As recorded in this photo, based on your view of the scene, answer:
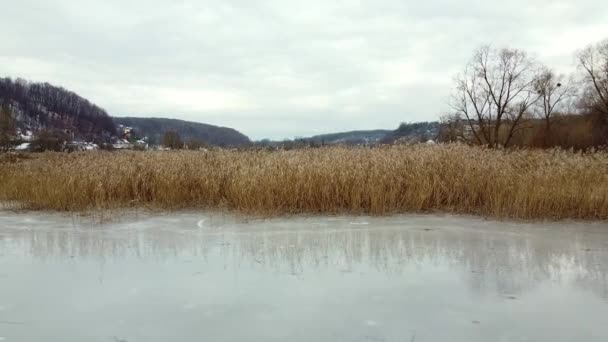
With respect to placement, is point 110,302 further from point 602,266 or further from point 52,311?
point 602,266

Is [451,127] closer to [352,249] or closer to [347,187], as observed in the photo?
[347,187]

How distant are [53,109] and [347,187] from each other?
137766mm

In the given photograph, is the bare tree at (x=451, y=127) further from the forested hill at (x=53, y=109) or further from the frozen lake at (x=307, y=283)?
the forested hill at (x=53, y=109)

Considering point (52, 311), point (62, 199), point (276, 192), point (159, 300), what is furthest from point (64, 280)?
point (62, 199)

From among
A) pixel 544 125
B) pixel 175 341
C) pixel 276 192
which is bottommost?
pixel 175 341

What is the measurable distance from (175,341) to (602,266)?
139 inches

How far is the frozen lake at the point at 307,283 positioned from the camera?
275 cm

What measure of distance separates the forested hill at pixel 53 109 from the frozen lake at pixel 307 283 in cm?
11187

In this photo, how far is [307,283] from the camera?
142 inches

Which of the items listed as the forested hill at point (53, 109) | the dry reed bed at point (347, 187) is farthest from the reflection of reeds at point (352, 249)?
the forested hill at point (53, 109)

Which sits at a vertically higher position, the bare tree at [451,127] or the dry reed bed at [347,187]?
the bare tree at [451,127]

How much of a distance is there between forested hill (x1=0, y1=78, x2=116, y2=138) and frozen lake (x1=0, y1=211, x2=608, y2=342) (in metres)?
112

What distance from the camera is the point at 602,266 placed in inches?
158

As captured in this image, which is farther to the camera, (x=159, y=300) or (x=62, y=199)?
(x=62, y=199)
